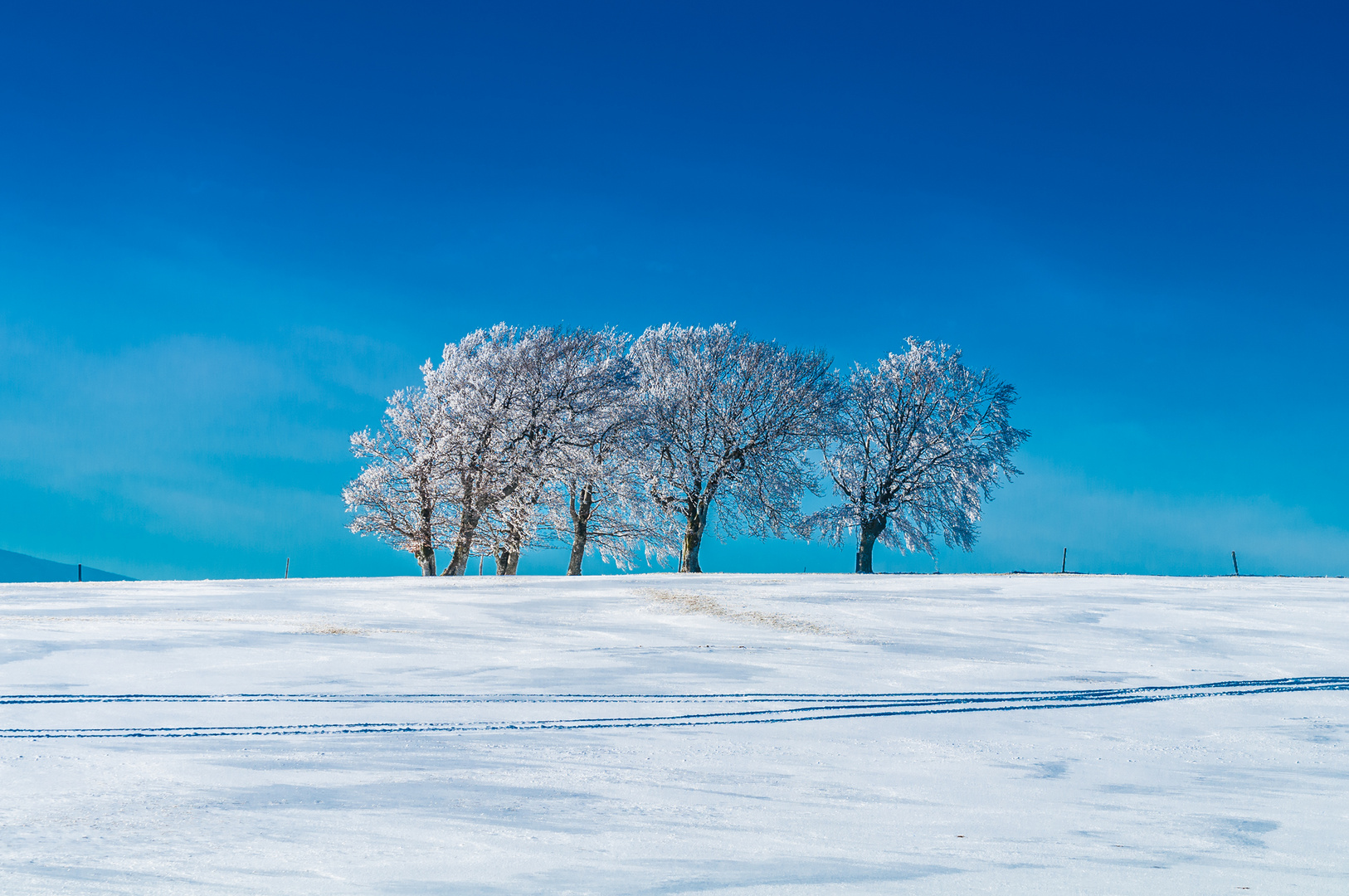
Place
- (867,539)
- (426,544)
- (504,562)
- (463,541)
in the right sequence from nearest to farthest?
(463,541) < (426,544) < (504,562) < (867,539)

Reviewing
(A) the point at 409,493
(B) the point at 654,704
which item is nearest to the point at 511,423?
(A) the point at 409,493

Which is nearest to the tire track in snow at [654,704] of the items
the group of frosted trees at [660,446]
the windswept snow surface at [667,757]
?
the windswept snow surface at [667,757]

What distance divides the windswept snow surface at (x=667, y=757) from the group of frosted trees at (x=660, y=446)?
68.0 feet

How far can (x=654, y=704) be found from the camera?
9188mm

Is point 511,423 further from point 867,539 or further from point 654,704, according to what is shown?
point 654,704

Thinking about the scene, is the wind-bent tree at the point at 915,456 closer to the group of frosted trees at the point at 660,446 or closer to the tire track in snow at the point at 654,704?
the group of frosted trees at the point at 660,446

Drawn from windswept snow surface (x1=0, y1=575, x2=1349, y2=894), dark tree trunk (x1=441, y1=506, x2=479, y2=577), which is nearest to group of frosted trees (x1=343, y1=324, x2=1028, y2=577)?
dark tree trunk (x1=441, y1=506, x2=479, y2=577)

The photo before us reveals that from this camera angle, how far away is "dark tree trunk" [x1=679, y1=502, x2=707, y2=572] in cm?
3884

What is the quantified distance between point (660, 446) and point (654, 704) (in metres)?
30.3

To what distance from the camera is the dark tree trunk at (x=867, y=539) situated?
4100cm

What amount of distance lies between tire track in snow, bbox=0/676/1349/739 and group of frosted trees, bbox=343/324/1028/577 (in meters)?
27.0

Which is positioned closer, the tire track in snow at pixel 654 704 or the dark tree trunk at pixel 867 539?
the tire track in snow at pixel 654 704

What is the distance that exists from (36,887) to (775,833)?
140 inches

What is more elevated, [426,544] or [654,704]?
[426,544]
